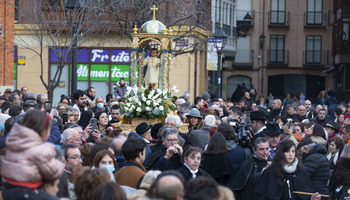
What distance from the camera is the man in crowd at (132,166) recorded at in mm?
7770

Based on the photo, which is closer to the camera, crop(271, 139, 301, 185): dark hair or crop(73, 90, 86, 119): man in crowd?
crop(271, 139, 301, 185): dark hair

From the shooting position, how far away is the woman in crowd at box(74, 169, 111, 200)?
21.5 ft

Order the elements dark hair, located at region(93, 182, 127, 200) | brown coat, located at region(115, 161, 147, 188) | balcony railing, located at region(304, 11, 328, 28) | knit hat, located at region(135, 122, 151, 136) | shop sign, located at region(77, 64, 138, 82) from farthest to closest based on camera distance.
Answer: balcony railing, located at region(304, 11, 328, 28) → shop sign, located at region(77, 64, 138, 82) → knit hat, located at region(135, 122, 151, 136) → brown coat, located at region(115, 161, 147, 188) → dark hair, located at region(93, 182, 127, 200)

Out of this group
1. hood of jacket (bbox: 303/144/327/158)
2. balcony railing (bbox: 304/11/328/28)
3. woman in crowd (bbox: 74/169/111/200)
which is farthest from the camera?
balcony railing (bbox: 304/11/328/28)

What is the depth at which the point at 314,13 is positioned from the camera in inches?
2098

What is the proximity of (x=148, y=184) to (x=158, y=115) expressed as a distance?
8815 millimetres

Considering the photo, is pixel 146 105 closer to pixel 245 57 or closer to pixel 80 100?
pixel 80 100

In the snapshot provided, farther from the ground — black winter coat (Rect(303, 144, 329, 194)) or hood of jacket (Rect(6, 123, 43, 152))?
hood of jacket (Rect(6, 123, 43, 152))

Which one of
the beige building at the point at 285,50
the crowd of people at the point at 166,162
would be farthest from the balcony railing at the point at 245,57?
the crowd of people at the point at 166,162

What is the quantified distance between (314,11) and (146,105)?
39.8 metres

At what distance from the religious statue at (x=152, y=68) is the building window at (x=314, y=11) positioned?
3829 centimetres

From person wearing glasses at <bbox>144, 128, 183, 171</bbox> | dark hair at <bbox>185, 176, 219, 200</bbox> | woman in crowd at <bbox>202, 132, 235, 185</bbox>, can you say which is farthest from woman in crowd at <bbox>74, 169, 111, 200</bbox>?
woman in crowd at <bbox>202, 132, 235, 185</bbox>

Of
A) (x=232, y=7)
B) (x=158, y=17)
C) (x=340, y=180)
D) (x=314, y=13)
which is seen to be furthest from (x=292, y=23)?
(x=340, y=180)

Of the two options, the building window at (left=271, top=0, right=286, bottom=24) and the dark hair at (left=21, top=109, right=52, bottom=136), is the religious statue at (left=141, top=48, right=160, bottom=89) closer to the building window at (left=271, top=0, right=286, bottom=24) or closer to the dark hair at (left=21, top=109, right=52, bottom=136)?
the dark hair at (left=21, top=109, right=52, bottom=136)
